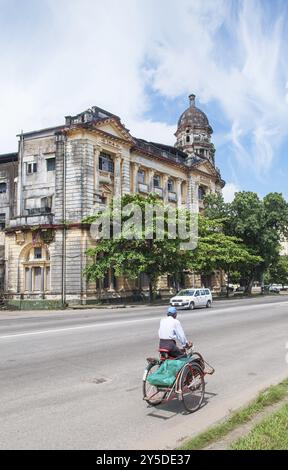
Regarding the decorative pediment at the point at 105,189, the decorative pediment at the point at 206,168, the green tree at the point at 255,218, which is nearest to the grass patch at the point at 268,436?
the decorative pediment at the point at 105,189

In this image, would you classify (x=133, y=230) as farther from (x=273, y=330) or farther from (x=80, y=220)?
(x=273, y=330)

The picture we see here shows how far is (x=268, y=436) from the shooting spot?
5.31 metres

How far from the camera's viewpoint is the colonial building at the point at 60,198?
37.6 m

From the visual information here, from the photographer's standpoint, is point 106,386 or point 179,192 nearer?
point 106,386

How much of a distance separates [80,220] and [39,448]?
32661 millimetres

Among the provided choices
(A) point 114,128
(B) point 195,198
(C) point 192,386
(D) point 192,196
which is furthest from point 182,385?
(B) point 195,198

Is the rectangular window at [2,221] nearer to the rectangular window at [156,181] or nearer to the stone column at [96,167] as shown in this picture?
the stone column at [96,167]

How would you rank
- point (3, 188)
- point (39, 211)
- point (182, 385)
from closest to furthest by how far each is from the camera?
point (182, 385) → point (39, 211) → point (3, 188)

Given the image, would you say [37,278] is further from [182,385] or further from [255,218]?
[182,385]

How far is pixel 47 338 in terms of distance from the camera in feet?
48.1

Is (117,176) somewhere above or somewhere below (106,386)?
above

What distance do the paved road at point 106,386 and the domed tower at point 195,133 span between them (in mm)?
51764

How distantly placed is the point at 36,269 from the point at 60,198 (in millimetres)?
6819

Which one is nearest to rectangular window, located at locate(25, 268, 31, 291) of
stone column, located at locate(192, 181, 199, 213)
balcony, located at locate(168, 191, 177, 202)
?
balcony, located at locate(168, 191, 177, 202)
